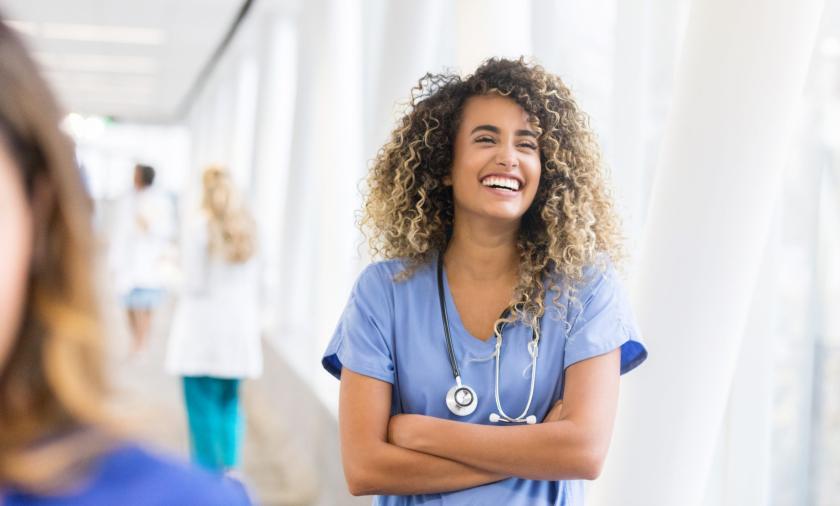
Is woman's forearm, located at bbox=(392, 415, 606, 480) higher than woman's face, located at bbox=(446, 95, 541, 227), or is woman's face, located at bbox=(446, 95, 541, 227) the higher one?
woman's face, located at bbox=(446, 95, 541, 227)

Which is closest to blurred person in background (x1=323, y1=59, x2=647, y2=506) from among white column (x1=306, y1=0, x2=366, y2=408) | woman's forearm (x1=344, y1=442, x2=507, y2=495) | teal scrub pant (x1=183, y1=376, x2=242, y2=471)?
woman's forearm (x1=344, y1=442, x2=507, y2=495)

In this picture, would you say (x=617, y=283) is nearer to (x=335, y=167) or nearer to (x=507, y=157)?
(x=507, y=157)

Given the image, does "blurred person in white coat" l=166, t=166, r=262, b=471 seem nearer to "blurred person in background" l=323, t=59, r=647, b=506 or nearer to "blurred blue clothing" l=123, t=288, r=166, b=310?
"blurred person in background" l=323, t=59, r=647, b=506

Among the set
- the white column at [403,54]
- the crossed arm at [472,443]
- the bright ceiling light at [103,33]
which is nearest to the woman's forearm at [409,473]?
the crossed arm at [472,443]

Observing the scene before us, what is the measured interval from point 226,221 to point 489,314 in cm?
276

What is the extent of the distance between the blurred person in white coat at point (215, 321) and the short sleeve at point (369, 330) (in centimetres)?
258

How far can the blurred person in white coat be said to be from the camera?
4.30m

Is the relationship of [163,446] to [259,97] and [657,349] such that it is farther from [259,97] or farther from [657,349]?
[259,97]

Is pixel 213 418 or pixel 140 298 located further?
pixel 140 298

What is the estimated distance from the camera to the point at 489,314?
1.72 metres

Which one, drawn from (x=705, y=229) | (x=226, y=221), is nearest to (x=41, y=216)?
(x=705, y=229)

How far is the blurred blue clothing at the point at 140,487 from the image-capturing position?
56 cm

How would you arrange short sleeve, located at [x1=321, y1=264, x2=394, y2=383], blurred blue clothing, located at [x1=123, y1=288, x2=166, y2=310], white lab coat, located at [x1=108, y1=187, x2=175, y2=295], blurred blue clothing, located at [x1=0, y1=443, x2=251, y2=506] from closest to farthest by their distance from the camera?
blurred blue clothing, located at [x1=0, y1=443, x2=251, y2=506], short sleeve, located at [x1=321, y1=264, x2=394, y2=383], white lab coat, located at [x1=108, y1=187, x2=175, y2=295], blurred blue clothing, located at [x1=123, y1=288, x2=166, y2=310]

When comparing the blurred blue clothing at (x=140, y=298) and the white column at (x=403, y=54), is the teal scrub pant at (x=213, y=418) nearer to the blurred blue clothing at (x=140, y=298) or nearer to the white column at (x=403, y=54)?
the white column at (x=403, y=54)
